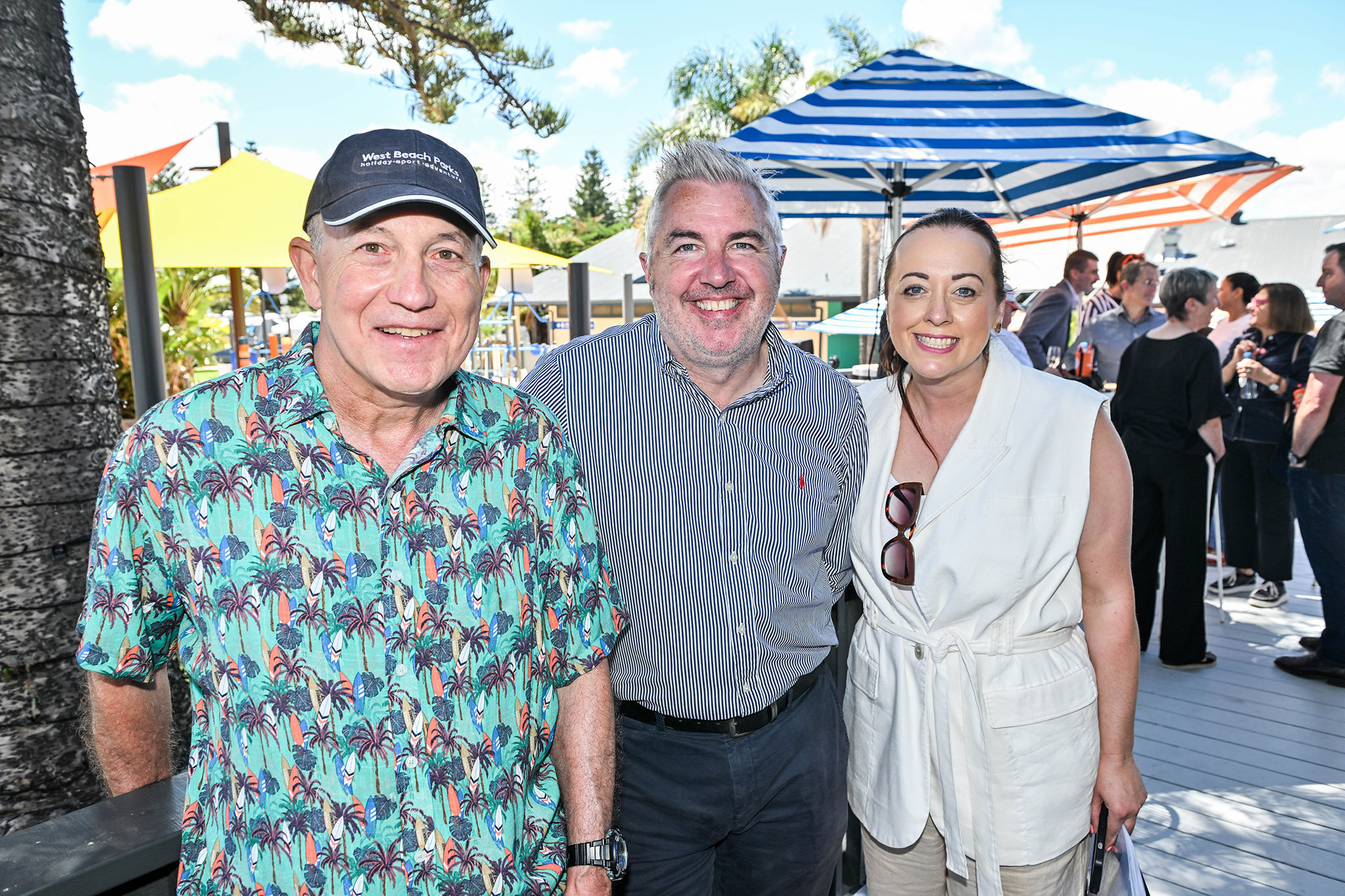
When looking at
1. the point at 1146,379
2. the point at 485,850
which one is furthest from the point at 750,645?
the point at 1146,379

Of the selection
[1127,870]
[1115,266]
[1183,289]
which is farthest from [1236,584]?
[1127,870]

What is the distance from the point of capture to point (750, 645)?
1.96 metres

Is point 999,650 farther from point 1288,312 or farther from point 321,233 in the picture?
point 1288,312

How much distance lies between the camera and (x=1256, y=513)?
19.5 ft

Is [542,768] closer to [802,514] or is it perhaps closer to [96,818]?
[96,818]

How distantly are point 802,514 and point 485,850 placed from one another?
1043 mm

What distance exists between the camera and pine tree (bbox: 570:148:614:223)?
6400cm

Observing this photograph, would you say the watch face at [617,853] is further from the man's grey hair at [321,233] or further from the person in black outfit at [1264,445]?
the person in black outfit at [1264,445]

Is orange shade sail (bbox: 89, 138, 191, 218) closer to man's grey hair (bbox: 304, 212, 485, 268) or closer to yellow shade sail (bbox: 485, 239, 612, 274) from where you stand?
yellow shade sail (bbox: 485, 239, 612, 274)

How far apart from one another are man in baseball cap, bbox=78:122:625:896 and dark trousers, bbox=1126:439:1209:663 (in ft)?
13.8

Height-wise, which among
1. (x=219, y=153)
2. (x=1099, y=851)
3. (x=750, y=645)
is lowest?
(x=1099, y=851)

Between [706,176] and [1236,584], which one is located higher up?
[706,176]

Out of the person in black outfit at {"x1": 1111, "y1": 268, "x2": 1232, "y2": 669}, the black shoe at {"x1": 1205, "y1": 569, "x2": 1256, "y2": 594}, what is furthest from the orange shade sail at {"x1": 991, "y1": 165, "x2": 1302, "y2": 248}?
the black shoe at {"x1": 1205, "y1": 569, "x2": 1256, "y2": 594}

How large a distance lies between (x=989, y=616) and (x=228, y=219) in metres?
7.79
